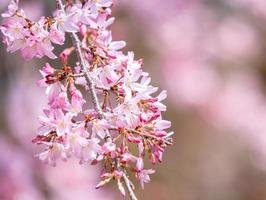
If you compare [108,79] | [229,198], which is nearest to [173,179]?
[229,198]

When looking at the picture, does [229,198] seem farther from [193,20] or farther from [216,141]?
[193,20]

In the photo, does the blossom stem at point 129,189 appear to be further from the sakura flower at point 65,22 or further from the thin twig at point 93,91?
the sakura flower at point 65,22

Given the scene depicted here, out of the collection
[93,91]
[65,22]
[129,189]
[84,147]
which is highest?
[65,22]

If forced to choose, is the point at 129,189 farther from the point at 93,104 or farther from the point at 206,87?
the point at 206,87

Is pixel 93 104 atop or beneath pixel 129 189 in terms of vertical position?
atop

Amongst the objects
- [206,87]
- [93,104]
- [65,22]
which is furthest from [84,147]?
[206,87]
